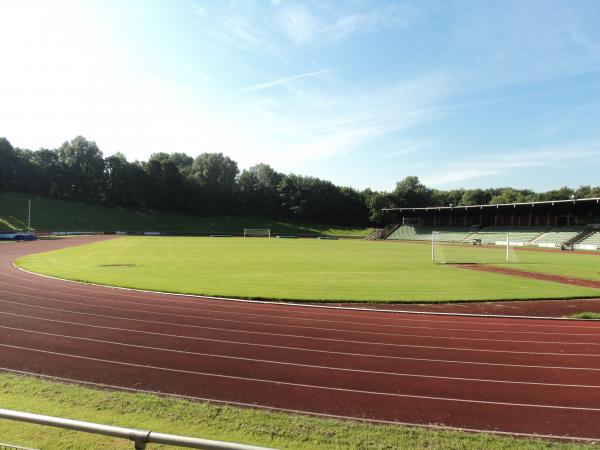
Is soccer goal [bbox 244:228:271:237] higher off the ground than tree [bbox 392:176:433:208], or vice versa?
tree [bbox 392:176:433:208]

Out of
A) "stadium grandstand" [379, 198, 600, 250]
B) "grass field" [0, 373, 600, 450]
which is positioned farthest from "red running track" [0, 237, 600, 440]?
"stadium grandstand" [379, 198, 600, 250]

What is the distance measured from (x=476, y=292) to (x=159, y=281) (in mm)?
14533

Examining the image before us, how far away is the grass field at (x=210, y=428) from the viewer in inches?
220

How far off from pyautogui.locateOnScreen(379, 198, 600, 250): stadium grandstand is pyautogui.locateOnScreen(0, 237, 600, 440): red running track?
51.9 meters

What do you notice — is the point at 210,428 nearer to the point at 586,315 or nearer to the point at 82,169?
the point at 586,315

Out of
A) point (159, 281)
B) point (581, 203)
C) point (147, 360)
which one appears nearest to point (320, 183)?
point (581, 203)

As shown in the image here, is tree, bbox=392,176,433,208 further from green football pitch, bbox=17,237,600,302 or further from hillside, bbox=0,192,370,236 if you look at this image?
green football pitch, bbox=17,237,600,302

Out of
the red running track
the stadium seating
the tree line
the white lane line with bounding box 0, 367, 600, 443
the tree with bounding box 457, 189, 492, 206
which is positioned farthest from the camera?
the tree with bounding box 457, 189, 492, 206

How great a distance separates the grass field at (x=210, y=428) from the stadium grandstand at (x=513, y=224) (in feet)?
189

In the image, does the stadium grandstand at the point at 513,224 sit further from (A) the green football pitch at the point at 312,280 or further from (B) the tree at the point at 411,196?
(A) the green football pitch at the point at 312,280

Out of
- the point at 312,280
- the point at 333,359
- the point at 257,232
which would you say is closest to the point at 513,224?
the point at 257,232

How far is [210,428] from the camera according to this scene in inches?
238

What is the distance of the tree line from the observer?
9844cm

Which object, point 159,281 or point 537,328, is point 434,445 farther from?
point 159,281
